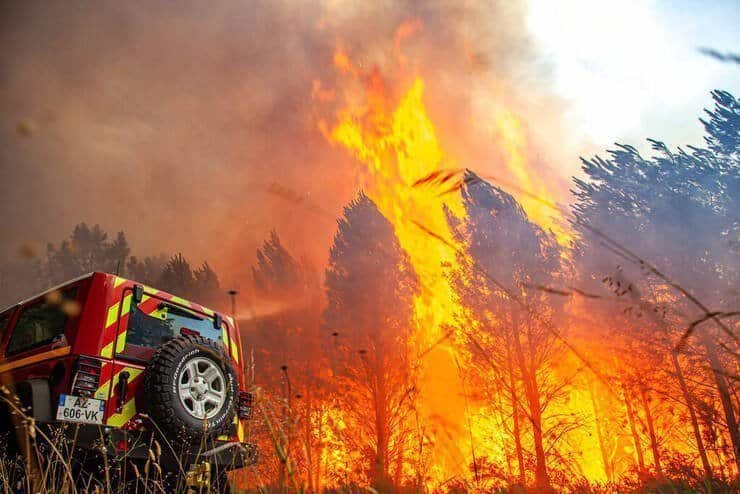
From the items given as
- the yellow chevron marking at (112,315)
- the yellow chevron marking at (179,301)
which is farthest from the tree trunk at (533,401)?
the yellow chevron marking at (112,315)

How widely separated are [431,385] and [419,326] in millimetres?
2850

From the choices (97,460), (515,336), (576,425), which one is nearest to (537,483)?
(576,425)

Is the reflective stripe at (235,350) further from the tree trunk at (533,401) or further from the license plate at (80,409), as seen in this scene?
the tree trunk at (533,401)

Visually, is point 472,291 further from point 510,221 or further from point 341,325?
point 341,325

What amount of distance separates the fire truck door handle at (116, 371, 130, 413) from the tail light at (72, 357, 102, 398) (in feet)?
0.63

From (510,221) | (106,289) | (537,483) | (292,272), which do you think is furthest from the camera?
(292,272)

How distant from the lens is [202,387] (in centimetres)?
417

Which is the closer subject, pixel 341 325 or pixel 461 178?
pixel 461 178

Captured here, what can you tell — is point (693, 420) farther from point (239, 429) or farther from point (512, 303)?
point (239, 429)

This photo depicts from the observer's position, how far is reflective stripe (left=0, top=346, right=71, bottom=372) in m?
3.99

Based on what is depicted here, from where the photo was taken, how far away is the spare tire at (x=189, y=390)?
12.6 feet

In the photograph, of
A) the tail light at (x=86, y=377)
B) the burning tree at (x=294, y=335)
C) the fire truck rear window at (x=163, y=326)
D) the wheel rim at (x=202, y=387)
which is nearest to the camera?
the tail light at (x=86, y=377)

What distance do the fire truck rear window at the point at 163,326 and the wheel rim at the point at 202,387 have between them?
0.65 meters

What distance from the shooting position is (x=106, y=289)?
169 inches
